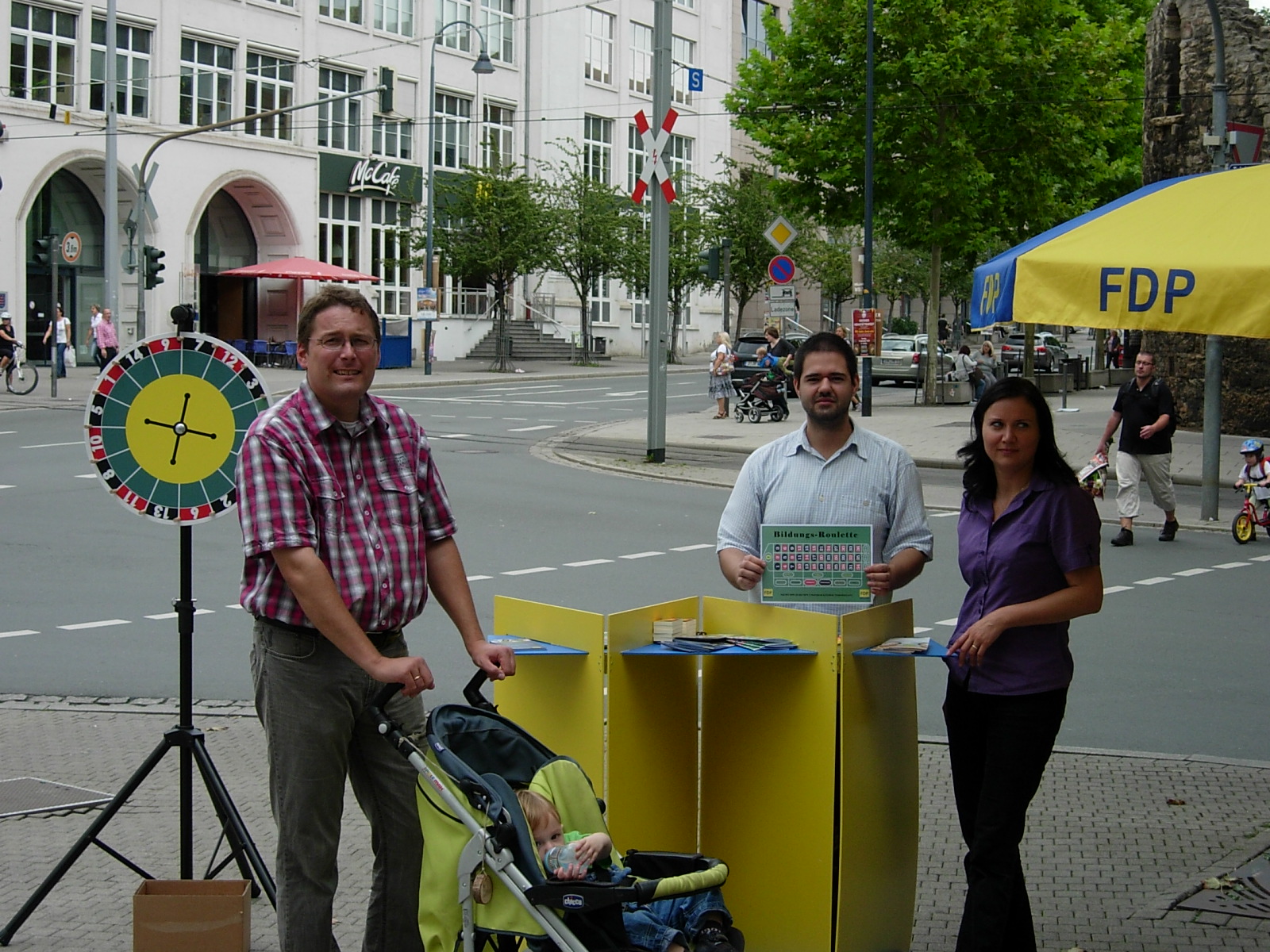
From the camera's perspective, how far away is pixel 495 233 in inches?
1956

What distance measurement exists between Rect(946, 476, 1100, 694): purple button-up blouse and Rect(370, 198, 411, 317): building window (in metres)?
50.1

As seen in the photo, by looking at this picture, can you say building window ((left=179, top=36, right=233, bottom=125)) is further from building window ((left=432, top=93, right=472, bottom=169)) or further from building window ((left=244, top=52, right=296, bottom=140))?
building window ((left=432, top=93, right=472, bottom=169))

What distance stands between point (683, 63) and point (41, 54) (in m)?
33.8

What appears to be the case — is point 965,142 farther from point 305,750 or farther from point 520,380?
point 305,750

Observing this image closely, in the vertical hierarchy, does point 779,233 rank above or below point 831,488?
above

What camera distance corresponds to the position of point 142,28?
43.8 metres

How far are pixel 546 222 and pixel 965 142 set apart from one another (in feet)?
67.8

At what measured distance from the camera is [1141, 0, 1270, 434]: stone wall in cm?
2566

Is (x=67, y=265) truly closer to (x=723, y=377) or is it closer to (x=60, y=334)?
(x=60, y=334)

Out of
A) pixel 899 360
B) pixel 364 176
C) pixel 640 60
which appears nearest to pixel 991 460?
pixel 899 360

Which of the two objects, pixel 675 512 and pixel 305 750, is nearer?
pixel 305 750

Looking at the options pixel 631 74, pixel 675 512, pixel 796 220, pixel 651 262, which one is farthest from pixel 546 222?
pixel 675 512

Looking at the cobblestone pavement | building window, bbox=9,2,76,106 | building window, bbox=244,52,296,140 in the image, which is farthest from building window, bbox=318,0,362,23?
the cobblestone pavement

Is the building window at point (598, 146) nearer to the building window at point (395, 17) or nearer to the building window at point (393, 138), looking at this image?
the building window at point (393, 138)
